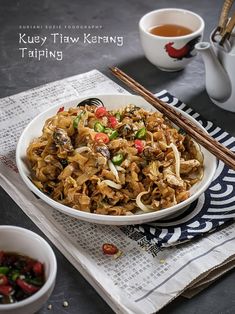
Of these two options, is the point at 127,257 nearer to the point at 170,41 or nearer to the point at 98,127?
the point at 98,127

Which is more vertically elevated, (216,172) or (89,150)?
(89,150)

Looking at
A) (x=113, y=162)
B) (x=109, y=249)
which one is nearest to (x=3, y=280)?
(x=109, y=249)

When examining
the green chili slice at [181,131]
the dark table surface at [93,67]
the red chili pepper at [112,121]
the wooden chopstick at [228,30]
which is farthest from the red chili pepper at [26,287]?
the wooden chopstick at [228,30]

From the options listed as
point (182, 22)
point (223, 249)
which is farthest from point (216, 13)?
point (223, 249)

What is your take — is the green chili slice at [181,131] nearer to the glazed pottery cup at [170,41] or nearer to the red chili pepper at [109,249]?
the red chili pepper at [109,249]

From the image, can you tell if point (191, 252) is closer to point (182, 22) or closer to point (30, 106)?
point (30, 106)

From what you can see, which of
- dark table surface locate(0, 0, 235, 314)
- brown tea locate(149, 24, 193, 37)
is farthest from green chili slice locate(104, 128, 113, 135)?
brown tea locate(149, 24, 193, 37)
